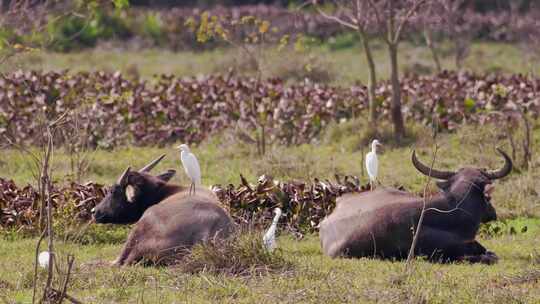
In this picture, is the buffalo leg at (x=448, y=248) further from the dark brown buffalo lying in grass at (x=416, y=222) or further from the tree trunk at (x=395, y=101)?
the tree trunk at (x=395, y=101)

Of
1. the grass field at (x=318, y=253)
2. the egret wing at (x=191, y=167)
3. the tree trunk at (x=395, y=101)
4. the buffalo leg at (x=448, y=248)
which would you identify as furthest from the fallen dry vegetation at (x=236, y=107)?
the buffalo leg at (x=448, y=248)

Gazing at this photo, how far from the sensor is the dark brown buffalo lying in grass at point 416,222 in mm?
8992

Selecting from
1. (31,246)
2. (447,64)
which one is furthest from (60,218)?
(447,64)

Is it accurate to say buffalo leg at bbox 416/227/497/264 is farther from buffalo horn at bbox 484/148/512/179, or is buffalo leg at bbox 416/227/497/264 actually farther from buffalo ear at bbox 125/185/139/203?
buffalo ear at bbox 125/185/139/203

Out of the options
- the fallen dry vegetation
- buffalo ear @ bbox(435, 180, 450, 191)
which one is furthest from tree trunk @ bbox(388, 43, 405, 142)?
buffalo ear @ bbox(435, 180, 450, 191)

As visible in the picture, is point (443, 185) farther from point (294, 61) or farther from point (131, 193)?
point (294, 61)

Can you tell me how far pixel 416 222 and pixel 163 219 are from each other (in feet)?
6.32

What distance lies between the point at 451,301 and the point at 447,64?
58.8 ft

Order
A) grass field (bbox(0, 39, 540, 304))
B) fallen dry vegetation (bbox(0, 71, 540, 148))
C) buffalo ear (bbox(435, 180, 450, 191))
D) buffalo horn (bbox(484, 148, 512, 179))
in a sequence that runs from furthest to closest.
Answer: fallen dry vegetation (bbox(0, 71, 540, 148)), buffalo ear (bbox(435, 180, 450, 191)), buffalo horn (bbox(484, 148, 512, 179)), grass field (bbox(0, 39, 540, 304))

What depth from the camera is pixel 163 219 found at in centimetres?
882

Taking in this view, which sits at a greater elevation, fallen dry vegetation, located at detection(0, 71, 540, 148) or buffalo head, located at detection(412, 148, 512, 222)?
buffalo head, located at detection(412, 148, 512, 222)

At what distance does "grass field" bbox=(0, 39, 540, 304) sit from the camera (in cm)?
742

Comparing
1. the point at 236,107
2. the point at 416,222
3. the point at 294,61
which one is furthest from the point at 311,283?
the point at 294,61

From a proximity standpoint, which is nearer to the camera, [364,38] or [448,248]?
[448,248]
